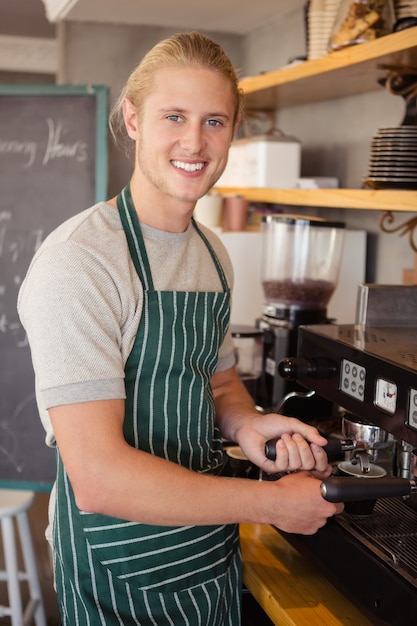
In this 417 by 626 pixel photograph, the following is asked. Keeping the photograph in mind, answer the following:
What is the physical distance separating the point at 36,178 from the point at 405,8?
1.48 meters

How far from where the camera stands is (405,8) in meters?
1.89

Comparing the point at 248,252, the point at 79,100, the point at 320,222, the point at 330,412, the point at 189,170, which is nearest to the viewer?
the point at 189,170

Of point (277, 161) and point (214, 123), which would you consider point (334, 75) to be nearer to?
point (277, 161)

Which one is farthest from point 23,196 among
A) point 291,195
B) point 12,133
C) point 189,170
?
point 189,170

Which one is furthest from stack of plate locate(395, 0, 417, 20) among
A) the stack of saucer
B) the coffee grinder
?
the coffee grinder

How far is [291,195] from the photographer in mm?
2309

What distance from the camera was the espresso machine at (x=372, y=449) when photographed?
112cm

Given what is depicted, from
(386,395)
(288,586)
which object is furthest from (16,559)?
(386,395)

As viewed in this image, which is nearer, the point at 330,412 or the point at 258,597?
the point at 258,597

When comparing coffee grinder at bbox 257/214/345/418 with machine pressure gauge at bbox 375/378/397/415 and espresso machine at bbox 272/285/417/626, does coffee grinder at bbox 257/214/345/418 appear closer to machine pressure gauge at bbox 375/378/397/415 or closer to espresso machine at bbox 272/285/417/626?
espresso machine at bbox 272/285/417/626

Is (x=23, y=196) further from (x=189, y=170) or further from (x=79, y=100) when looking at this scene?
(x=189, y=170)

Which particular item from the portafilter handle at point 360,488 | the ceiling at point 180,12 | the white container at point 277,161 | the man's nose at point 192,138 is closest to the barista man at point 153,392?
the man's nose at point 192,138

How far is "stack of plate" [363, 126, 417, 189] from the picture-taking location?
66.9 inches

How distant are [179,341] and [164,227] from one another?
0.64 ft
